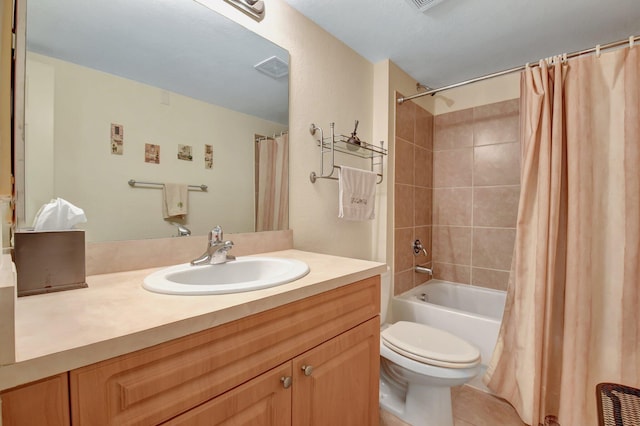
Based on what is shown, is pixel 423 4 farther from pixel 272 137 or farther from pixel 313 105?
pixel 272 137

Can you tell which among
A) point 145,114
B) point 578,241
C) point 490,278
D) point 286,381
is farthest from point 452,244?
point 145,114

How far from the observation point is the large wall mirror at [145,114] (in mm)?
813

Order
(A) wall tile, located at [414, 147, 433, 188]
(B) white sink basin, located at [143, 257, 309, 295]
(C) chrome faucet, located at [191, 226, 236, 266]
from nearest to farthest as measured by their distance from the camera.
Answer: (B) white sink basin, located at [143, 257, 309, 295]
(C) chrome faucet, located at [191, 226, 236, 266]
(A) wall tile, located at [414, 147, 433, 188]

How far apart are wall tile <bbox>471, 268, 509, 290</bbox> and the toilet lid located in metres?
1.00

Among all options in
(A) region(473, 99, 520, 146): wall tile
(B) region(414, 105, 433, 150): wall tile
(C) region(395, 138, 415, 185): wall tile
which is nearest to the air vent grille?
(C) region(395, 138, 415, 185): wall tile

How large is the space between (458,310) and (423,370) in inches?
29.7

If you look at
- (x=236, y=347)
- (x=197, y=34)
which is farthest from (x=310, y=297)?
(x=197, y=34)

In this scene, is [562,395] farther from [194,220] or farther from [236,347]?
[194,220]

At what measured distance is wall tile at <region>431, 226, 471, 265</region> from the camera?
2.37 m

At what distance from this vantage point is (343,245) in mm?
1772

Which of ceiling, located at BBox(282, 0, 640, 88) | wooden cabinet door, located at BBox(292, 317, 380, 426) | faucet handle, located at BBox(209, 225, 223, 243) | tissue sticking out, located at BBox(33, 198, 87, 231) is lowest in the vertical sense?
wooden cabinet door, located at BBox(292, 317, 380, 426)

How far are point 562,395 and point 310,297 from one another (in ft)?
4.85

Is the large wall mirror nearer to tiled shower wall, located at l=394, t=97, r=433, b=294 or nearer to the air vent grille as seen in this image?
the air vent grille

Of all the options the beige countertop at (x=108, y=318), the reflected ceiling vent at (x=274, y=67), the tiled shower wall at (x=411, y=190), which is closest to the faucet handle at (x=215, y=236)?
the beige countertop at (x=108, y=318)
